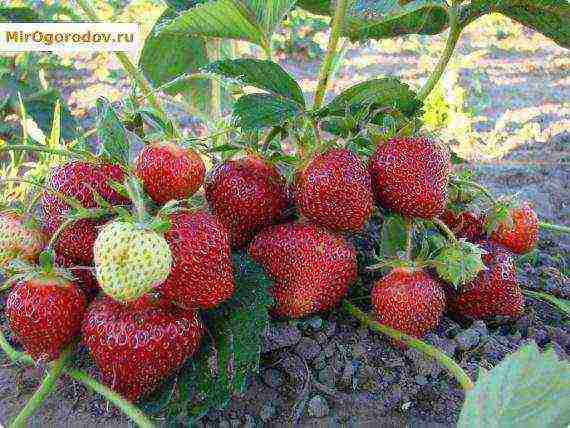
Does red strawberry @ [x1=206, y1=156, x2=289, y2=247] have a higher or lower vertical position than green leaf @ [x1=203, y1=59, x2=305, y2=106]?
lower

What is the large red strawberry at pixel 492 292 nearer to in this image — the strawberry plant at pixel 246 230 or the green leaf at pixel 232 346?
the strawberry plant at pixel 246 230

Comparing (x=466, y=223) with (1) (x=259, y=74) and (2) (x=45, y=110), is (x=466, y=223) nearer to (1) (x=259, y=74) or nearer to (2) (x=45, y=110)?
(1) (x=259, y=74)

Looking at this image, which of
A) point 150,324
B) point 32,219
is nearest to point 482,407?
point 150,324

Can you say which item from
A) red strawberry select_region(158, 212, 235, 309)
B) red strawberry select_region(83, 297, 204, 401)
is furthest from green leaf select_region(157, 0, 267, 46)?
red strawberry select_region(83, 297, 204, 401)

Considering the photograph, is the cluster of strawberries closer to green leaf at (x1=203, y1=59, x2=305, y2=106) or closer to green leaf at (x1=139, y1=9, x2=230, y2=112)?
green leaf at (x1=203, y1=59, x2=305, y2=106)

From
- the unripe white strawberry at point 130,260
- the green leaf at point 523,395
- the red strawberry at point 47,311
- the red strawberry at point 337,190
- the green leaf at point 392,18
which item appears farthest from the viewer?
the green leaf at point 392,18

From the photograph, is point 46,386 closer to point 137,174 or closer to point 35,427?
point 35,427

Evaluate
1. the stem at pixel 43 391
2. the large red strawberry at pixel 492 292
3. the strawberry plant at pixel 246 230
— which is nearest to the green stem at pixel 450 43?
the strawberry plant at pixel 246 230
